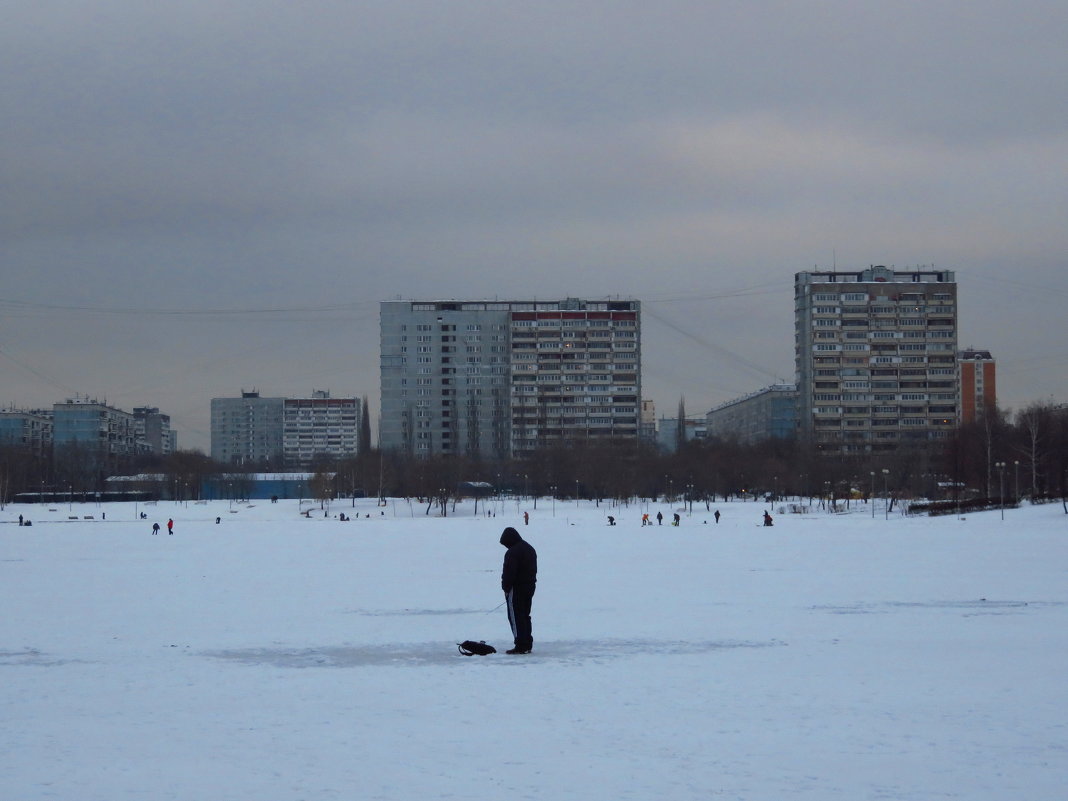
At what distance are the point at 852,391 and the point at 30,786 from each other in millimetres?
165797

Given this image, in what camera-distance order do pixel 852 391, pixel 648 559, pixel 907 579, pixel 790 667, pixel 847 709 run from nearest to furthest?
pixel 847 709
pixel 790 667
pixel 907 579
pixel 648 559
pixel 852 391

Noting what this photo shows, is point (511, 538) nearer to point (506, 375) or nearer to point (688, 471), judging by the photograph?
point (688, 471)

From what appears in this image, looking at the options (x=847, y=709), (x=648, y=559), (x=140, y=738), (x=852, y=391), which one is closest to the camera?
(x=140, y=738)

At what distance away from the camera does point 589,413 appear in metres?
173

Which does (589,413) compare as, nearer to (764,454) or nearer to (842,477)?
(764,454)

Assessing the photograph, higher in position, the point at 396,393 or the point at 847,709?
the point at 396,393

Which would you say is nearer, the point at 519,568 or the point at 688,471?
the point at 519,568

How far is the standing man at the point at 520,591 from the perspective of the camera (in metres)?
15.4

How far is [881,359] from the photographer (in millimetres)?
168250

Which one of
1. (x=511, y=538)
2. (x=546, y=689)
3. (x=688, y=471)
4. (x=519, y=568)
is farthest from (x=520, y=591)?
(x=688, y=471)

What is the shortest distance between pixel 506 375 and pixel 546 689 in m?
163

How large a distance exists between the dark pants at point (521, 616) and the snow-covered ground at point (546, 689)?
38 cm

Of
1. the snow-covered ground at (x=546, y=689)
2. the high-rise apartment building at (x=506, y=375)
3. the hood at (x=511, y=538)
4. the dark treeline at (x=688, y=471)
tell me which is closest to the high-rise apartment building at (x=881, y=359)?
the dark treeline at (x=688, y=471)

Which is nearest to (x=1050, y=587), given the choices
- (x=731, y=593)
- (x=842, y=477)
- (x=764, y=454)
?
(x=731, y=593)
